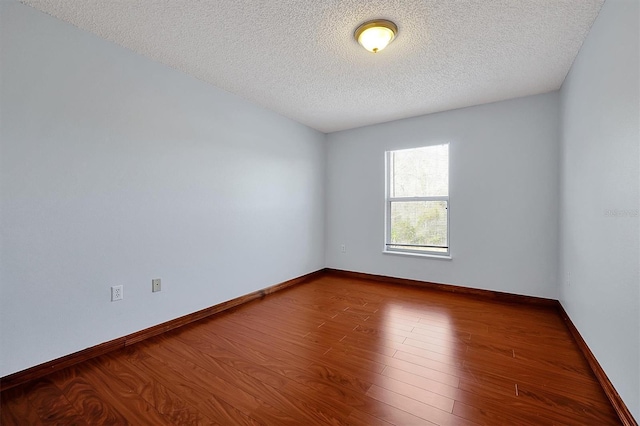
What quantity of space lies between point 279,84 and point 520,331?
3.26 metres

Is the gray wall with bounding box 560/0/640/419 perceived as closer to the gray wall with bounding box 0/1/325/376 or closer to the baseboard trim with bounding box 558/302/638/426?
the baseboard trim with bounding box 558/302/638/426

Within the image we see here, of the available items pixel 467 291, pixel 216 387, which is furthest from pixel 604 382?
pixel 216 387

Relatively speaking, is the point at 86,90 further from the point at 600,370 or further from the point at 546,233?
the point at 546,233

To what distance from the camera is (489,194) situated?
3365mm

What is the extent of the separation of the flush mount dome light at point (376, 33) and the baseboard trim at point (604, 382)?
2528mm

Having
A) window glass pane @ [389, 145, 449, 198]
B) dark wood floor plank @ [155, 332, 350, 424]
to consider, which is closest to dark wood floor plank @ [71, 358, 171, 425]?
dark wood floor plank @ [155, 332, 350, 424]

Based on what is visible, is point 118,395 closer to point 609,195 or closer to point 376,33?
point 376,33

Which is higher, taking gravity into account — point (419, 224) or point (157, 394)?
point (419, 224)

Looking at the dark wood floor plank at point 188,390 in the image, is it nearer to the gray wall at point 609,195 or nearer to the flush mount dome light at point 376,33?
the gray wall at point 609,195

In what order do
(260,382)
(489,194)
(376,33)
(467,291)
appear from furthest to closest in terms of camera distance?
(467,291), (489,194), (376,33), (260,382)

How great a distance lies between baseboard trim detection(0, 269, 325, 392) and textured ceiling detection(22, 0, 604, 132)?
233cm

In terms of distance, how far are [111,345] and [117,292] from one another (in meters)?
0.40

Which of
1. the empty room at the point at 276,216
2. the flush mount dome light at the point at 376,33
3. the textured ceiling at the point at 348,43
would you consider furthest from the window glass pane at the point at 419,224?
the flush mount dome light at the point at 376,33

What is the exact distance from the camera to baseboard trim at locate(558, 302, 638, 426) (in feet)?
4.41
